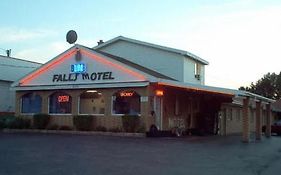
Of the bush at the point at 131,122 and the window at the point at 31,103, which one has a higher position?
the window at the point at 31,103

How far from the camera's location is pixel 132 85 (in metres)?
28.5

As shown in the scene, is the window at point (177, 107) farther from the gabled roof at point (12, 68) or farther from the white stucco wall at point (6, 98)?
the gabled roof at point (12, 68)

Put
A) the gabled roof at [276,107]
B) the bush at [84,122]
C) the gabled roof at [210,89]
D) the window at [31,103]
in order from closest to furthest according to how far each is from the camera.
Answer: the gabled roof at [210,89]
the bush at [84,122]
the window at [31,103]
the gabled roof at [276,107]

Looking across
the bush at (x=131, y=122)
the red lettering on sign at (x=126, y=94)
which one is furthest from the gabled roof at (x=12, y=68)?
the bush at (x=131, y=122)

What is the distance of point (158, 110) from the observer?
1163 inches

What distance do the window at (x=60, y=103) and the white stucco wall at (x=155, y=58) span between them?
816 centimetres

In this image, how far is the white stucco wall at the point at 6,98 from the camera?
39.7 metres

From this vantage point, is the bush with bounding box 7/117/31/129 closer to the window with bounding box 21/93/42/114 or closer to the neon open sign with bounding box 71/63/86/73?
the window with bounding box 21/93/42/114

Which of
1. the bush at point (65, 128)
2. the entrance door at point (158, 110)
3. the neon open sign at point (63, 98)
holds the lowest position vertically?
the bush at point (65, 128)

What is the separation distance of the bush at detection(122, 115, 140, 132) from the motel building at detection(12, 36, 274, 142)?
381mm

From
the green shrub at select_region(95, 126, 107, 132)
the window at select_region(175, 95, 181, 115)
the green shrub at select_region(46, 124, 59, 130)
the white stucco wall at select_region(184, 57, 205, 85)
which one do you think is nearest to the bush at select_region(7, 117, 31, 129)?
the green shrub at select_region(46, 124, 59, 130)

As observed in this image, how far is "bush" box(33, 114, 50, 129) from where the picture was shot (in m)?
31.6

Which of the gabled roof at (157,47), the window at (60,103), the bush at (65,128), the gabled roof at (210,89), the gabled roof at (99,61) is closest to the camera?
the gabled roof at (210,89)

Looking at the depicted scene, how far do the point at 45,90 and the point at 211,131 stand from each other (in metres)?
12.5
